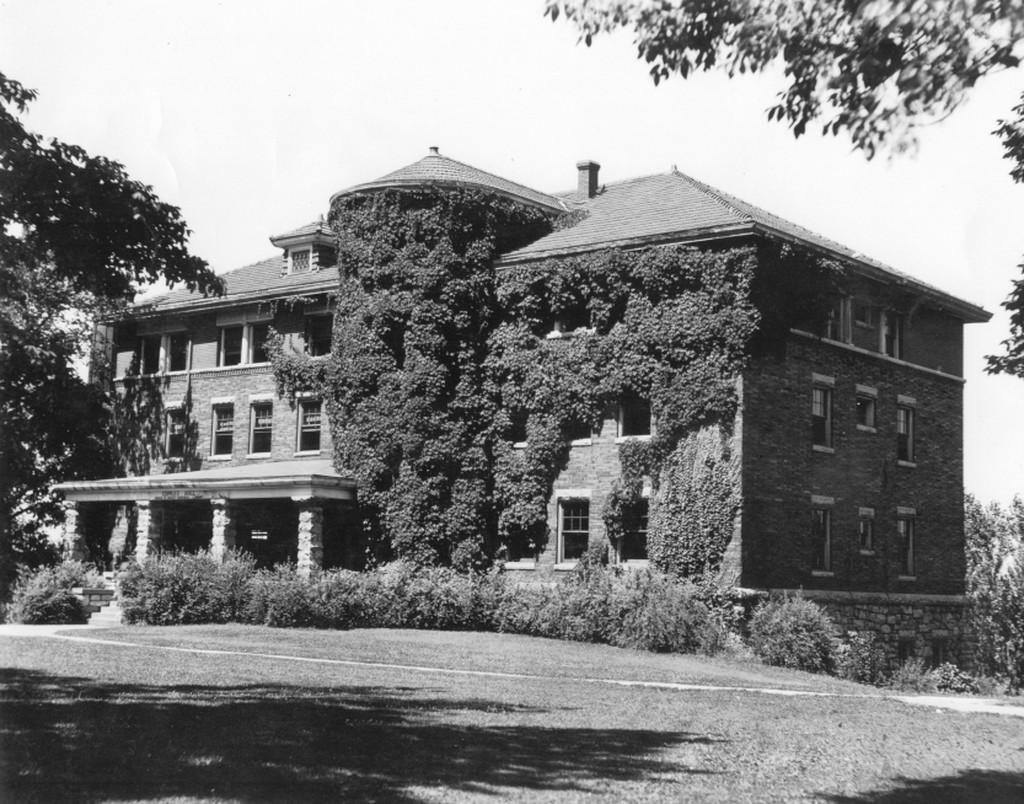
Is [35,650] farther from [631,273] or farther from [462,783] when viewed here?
[631,273]

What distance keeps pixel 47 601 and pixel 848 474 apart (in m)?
21.3

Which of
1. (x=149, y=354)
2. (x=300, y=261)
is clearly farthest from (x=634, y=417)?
(x=149, y=354)

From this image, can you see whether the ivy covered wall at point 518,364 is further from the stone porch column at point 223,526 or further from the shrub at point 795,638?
the stone porch column at point 223,526

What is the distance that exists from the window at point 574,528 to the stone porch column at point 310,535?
21.1 feet

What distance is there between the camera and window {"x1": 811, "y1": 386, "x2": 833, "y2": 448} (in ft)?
108

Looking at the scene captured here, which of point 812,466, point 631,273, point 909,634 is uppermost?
point 631,273

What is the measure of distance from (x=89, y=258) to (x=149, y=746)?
5.18m

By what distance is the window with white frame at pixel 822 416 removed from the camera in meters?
33.0

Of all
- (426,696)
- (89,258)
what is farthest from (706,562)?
(89,258)

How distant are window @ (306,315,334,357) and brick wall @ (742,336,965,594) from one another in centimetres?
1385

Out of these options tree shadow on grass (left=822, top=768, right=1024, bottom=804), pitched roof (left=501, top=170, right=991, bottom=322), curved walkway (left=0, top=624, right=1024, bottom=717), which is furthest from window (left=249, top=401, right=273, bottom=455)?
tree shadow on grass (left=822, top=768, right=1024, bottom=804)

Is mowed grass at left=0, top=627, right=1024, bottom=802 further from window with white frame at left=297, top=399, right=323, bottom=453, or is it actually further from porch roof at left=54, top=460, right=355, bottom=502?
window with white frame at left=297, top=399, right=323, bottom=453

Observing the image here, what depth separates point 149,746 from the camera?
1113 cm

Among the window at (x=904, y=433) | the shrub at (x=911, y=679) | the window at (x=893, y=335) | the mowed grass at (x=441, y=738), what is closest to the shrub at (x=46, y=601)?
the mowed grass at (x=441, y=738)
